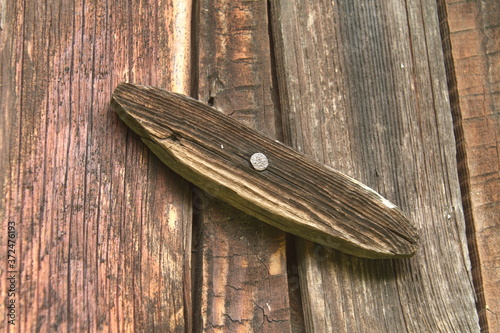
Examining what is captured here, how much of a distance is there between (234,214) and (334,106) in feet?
1.47

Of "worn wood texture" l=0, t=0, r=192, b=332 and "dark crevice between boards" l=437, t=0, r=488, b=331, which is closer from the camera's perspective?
"worn wood texture" l=0, t=0, r=192, b=332

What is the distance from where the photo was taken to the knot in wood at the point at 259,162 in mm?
1153

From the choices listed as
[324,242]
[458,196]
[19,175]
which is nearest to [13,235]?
[19,175]

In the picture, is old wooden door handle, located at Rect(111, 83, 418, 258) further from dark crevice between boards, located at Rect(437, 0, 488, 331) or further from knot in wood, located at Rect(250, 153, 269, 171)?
dark crevice between boards, located at Rect(437, 0, 488, 331)

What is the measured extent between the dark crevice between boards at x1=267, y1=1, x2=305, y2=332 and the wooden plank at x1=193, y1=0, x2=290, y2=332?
0.04 metres

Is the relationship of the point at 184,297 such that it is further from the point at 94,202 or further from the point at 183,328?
the point at 94,202

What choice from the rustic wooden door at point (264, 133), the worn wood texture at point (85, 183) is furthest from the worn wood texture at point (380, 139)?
the worn wood texture at point (85, 183)

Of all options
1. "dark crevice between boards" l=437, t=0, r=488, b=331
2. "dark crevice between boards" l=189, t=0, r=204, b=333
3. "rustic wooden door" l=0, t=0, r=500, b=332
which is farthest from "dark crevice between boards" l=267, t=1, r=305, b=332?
"dark crevice between boards" l=437, t=0, r=488, b=331

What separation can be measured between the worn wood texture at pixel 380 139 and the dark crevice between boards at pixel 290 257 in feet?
0.08

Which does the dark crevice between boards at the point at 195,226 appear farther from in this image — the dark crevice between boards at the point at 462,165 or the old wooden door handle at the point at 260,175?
the dark crevice between boards at the point at 462,165

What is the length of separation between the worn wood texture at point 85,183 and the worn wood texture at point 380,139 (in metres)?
0.36

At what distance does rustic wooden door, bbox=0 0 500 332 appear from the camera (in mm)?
1102

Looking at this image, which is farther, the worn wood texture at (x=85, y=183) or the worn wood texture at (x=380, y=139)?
the worn wood texture at (x=380, y=139)

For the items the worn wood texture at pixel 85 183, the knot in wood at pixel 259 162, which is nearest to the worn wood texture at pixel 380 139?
the knot in wood at pixel 259 162
